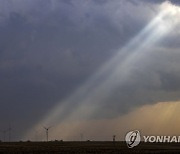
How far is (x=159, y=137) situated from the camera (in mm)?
90688

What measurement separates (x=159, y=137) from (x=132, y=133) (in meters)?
5.91

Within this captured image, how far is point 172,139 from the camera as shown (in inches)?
3797

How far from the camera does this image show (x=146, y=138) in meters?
91.8

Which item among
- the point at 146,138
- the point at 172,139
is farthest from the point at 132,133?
the point at 172,139

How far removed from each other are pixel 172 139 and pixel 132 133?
370 inches

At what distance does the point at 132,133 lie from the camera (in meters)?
93.6

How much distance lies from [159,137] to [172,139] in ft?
22.7

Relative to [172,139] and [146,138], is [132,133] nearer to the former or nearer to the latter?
[146,138]

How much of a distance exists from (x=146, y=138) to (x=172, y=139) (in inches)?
306

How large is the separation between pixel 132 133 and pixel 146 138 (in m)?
3.32
